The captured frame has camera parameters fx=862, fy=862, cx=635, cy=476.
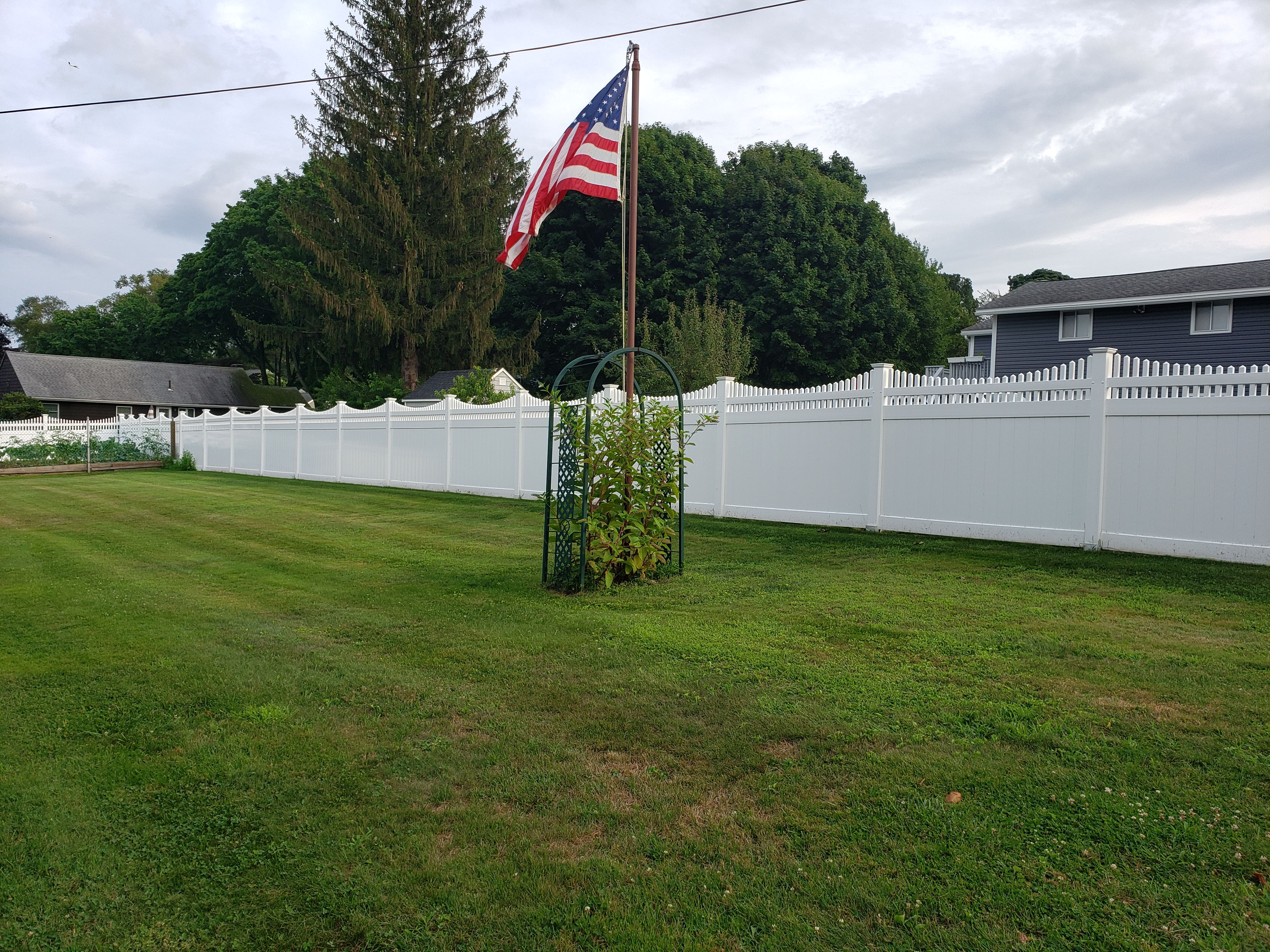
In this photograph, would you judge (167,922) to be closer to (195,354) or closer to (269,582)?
(269,582)

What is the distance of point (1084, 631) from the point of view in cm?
529

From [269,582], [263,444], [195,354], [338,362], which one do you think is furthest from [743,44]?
[195,354]

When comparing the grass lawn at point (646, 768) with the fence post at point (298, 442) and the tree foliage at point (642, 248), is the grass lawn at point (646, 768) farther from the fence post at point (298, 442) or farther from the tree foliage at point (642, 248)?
the tree foliage at point (642, 248)

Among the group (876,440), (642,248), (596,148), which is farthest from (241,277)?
(876,440)

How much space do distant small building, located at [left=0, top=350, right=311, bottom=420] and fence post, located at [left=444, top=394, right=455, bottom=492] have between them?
88.2 ft

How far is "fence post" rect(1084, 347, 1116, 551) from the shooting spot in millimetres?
7820

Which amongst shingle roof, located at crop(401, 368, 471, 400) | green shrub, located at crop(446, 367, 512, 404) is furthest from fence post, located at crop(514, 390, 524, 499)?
shingle roof, located at crop(401, 368, 471, 400)

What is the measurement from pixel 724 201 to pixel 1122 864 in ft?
119

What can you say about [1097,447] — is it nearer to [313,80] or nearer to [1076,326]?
[313,80]

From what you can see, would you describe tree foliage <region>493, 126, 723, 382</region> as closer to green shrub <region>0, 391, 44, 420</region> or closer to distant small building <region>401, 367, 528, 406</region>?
distant small building <region>401, 367, 528, 406</region>

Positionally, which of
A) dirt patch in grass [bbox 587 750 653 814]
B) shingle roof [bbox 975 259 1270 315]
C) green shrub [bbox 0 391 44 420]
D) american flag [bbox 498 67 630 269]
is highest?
shingle roof [bbox 975 259 1270 315]

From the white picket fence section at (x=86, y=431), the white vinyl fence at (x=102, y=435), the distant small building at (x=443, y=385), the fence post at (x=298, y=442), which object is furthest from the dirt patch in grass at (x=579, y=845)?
the white picket fence section at (x=86, y=431)

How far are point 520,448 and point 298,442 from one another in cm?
902

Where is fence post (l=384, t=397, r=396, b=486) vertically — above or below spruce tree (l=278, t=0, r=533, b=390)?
below
